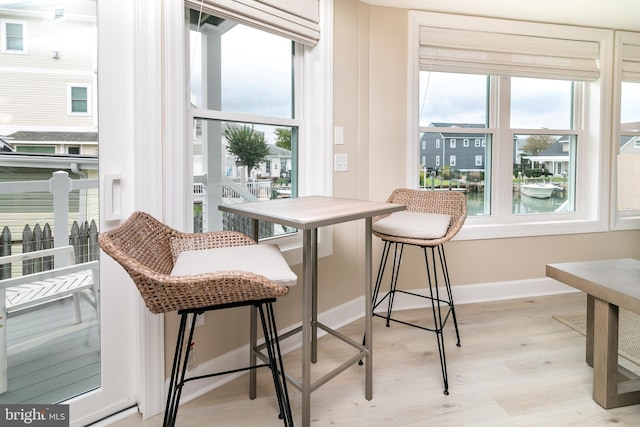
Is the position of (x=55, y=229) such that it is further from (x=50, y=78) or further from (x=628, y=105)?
(x=628, y=105)

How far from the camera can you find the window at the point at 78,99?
1.43 meters

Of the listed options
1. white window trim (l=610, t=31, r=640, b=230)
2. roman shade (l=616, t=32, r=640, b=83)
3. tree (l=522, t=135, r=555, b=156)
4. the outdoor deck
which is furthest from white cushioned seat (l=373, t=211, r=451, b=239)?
roman shade (l=616, t=32, r=640, b=83)

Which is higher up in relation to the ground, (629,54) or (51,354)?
(629,54)

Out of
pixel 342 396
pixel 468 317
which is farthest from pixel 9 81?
pixel 468 317

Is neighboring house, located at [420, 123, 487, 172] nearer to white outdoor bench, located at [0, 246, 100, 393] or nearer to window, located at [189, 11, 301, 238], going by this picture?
window, located at [189, 11, 301, 238]

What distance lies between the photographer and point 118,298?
155 centimetres

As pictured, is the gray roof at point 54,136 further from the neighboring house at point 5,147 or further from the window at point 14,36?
the window at point 14,36

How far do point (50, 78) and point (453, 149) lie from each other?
2594 mm

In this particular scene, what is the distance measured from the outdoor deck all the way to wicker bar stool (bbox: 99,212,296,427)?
47 centimetres

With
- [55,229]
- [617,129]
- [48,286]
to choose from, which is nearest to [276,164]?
[55,229]

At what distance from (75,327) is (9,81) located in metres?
0.94

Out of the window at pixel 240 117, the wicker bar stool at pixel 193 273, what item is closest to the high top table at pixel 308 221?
the wicker bar stool at pixel 193 273

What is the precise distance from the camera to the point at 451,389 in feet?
5.82

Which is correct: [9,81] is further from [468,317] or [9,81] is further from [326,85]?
[468,317]
